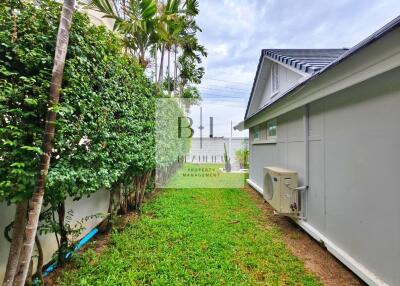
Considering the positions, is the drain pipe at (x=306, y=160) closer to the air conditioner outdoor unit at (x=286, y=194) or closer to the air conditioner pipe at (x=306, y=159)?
the air conditioner pipe at (x=306, y=159)

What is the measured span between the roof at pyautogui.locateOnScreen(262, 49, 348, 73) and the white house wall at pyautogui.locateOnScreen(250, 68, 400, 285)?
132 centimetres

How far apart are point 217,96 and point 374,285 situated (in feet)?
55.1

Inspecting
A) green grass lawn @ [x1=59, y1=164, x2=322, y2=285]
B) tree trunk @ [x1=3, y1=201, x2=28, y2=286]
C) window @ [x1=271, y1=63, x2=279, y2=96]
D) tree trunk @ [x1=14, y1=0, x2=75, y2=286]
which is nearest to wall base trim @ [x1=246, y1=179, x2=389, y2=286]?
green grass lawn @ [x1=59, y1=164, x2=322, y2=285]

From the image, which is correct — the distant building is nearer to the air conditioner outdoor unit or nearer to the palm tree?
the palm tree

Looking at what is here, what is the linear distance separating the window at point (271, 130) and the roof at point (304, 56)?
1835mm

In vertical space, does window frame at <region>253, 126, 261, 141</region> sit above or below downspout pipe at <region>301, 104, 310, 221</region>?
above

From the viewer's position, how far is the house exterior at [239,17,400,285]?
221 cm

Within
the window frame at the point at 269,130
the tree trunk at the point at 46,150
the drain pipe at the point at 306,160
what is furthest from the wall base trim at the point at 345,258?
the tree trunk at the point at 46,150

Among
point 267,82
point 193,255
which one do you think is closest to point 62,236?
point 193,255

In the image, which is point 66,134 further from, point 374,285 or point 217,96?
point 217,96

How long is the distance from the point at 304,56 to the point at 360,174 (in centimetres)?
445

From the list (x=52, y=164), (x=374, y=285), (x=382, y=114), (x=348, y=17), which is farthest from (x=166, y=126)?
(x=348, y=17)

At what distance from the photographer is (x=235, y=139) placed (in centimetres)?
1683

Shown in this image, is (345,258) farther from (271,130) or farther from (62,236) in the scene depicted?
(271,130)
